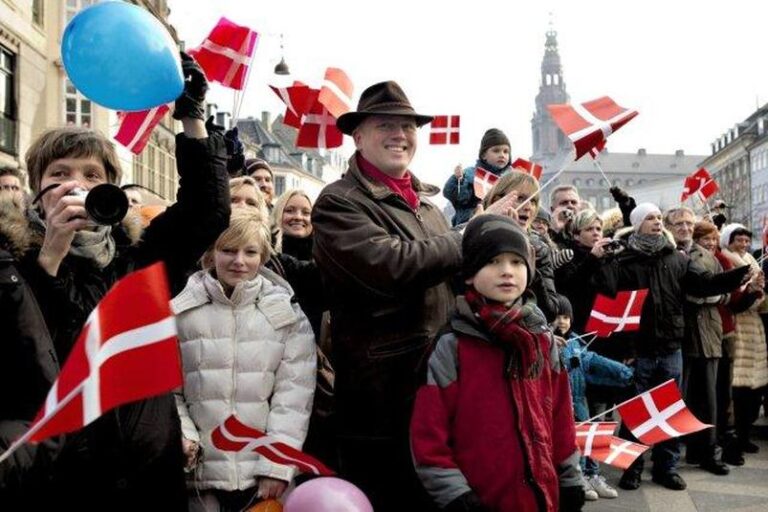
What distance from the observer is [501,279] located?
2865 millimetres

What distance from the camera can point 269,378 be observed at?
3160 mm

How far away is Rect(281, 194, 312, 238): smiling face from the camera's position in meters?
4.92

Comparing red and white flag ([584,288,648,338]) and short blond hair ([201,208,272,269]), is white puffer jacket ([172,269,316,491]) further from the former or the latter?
red and white flag ([584,288,648,338])

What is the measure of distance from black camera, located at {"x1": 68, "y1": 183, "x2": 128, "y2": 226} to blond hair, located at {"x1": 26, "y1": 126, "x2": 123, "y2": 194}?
462mm

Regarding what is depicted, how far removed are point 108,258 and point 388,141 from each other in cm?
125

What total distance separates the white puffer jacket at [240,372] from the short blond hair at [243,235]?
0.15 metres

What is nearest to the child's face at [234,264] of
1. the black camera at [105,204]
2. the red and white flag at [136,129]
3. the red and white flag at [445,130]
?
the black camera at [105,204]

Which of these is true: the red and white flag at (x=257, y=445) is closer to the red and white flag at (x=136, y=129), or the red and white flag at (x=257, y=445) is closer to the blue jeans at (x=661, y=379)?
the red and white flag at (x=136, y=129)

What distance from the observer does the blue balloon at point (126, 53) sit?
8.09 feet

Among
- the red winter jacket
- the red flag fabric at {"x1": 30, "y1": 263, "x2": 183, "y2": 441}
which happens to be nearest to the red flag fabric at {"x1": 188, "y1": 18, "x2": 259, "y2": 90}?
the red winter jacket

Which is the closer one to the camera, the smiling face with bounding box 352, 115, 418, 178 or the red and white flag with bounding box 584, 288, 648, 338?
the smiling face with bounding box 352, 115, 418, 178

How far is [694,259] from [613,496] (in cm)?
211

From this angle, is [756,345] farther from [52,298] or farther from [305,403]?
[52,298]

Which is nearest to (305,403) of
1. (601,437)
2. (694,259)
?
(601,437)
